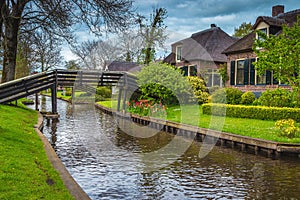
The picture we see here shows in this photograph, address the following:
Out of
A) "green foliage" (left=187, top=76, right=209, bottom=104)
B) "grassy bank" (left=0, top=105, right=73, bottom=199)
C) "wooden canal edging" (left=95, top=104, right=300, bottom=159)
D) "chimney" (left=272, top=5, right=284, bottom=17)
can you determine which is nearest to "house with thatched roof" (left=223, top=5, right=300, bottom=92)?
"chimney" (left=272, top=5, right=284, bottom=17)

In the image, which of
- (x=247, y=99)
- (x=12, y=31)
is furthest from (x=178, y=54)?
(x=12, y=31)

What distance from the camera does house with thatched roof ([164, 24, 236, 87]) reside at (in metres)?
29.5

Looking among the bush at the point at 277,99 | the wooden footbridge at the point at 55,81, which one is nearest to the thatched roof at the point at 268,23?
the bush at the point at 277,99

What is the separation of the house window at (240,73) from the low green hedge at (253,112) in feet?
27.3

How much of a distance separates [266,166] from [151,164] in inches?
121

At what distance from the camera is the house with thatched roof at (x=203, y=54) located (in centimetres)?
2948

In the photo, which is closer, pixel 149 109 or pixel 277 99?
pixel 277 99

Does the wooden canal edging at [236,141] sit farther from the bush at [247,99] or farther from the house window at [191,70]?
the house window at [191,70]

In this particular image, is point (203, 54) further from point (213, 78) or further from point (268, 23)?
point (268, 23)

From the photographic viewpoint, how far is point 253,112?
1585cm

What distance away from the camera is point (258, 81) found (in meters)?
23.5

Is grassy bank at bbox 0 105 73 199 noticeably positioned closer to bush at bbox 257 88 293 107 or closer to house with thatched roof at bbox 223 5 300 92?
bush at bbox 257 88 293 107

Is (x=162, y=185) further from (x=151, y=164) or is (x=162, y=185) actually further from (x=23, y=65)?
(x=23, y=65)

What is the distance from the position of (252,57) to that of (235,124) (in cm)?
1114
